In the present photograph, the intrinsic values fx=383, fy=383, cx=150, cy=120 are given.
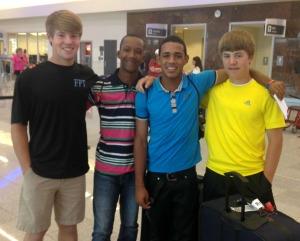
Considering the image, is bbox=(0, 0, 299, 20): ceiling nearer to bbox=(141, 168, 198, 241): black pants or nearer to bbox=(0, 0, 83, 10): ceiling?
bbox=(0, 0, 83, 10): ceiling

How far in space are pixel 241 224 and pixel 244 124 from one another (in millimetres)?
630

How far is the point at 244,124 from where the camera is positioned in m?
2.32

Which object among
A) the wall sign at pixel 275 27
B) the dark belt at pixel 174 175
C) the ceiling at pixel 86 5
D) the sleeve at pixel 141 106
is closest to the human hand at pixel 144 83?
the sleeve at pixel 141 106

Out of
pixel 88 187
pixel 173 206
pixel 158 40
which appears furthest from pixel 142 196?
pixel 158 40

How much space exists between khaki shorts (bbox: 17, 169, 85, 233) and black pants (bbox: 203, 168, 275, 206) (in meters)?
0.84

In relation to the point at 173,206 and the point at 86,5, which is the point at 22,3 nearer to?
the point at 86,5

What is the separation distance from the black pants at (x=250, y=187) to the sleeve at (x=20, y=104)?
1217 mm

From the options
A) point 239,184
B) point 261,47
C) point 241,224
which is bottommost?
point 241,224

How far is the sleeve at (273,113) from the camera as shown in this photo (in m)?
2.31

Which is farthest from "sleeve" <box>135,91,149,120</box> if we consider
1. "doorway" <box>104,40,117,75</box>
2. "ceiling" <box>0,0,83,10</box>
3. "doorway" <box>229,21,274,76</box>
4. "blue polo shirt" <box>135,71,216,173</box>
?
"ceiling" <box>0,0,83,10</box>

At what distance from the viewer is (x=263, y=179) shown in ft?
7.85

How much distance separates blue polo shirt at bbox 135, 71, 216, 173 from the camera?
240 centimetres

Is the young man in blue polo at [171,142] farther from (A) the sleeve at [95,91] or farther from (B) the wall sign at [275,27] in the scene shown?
(B) the wall sign at [275,27]

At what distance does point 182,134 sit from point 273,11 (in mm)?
11428
